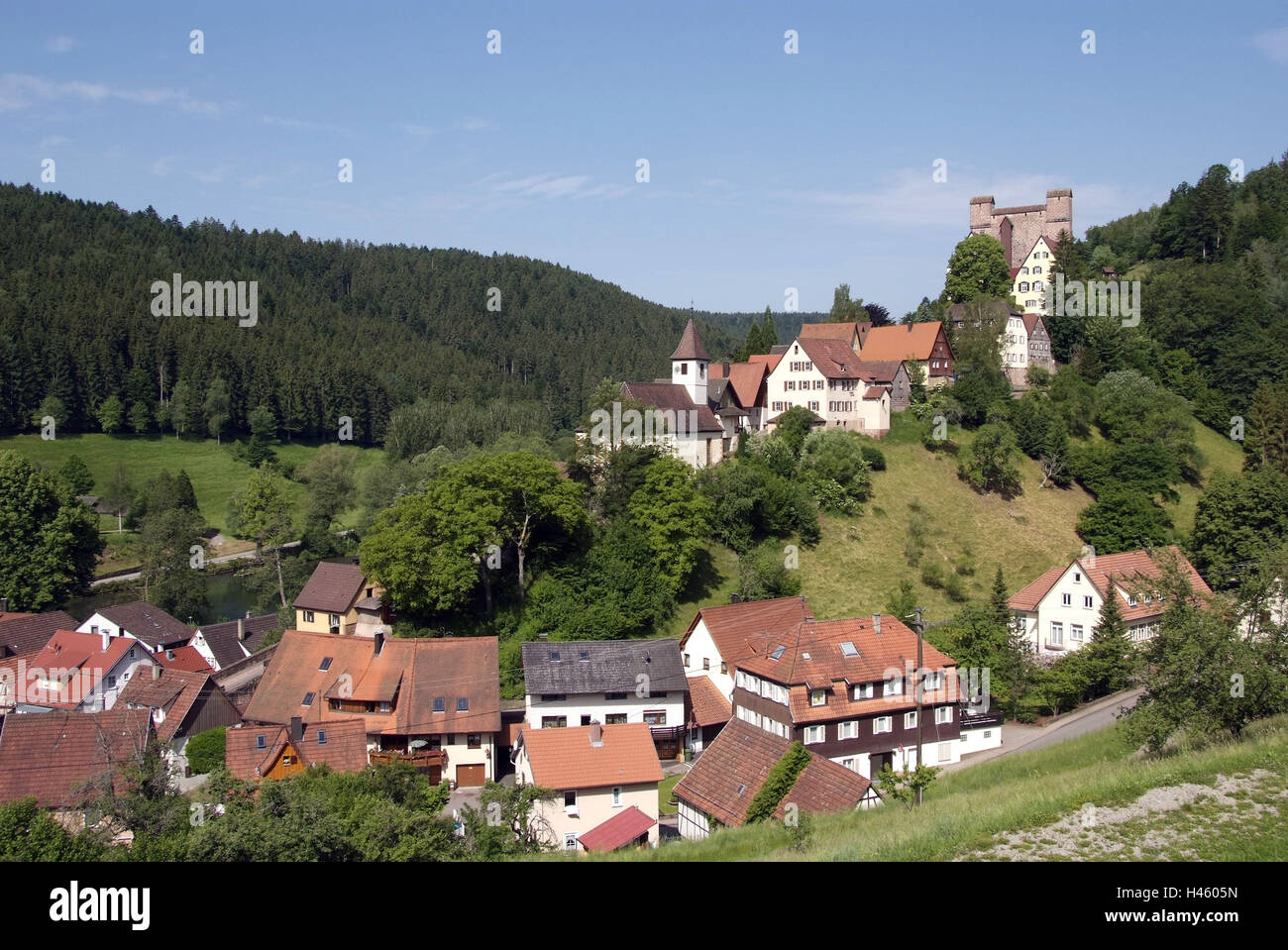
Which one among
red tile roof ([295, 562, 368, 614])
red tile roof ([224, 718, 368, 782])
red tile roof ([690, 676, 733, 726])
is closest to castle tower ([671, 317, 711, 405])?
red tile roof ([295, 562, 368, 614])

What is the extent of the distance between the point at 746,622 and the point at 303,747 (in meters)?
16.3

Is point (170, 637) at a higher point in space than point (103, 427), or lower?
lower

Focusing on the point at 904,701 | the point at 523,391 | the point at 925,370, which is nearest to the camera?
the point at 904,701

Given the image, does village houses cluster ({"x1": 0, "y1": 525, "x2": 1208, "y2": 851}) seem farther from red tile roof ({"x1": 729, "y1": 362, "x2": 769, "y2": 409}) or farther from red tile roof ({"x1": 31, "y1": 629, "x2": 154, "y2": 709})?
red tile roof ({"x1": 729, "y1": 362, "x2": 769, "y2": 409})

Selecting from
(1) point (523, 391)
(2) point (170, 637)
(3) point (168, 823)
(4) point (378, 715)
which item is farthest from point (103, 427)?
(3) point (168, 823)

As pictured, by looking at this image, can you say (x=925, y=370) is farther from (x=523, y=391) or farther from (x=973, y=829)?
(x=523, y=391)

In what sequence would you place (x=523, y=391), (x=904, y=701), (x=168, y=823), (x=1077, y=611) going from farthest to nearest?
(x=523, y=391) → (x=1077, y=611) → (x=904, y=701) → (x=168, y=823)

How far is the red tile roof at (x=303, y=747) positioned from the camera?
26719 millimetres

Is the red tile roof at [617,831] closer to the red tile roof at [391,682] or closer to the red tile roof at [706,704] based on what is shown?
the red tile roof at [391,682]

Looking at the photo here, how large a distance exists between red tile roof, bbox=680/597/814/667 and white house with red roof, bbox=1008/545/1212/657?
9540mm

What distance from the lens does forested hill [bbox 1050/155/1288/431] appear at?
65.9m
